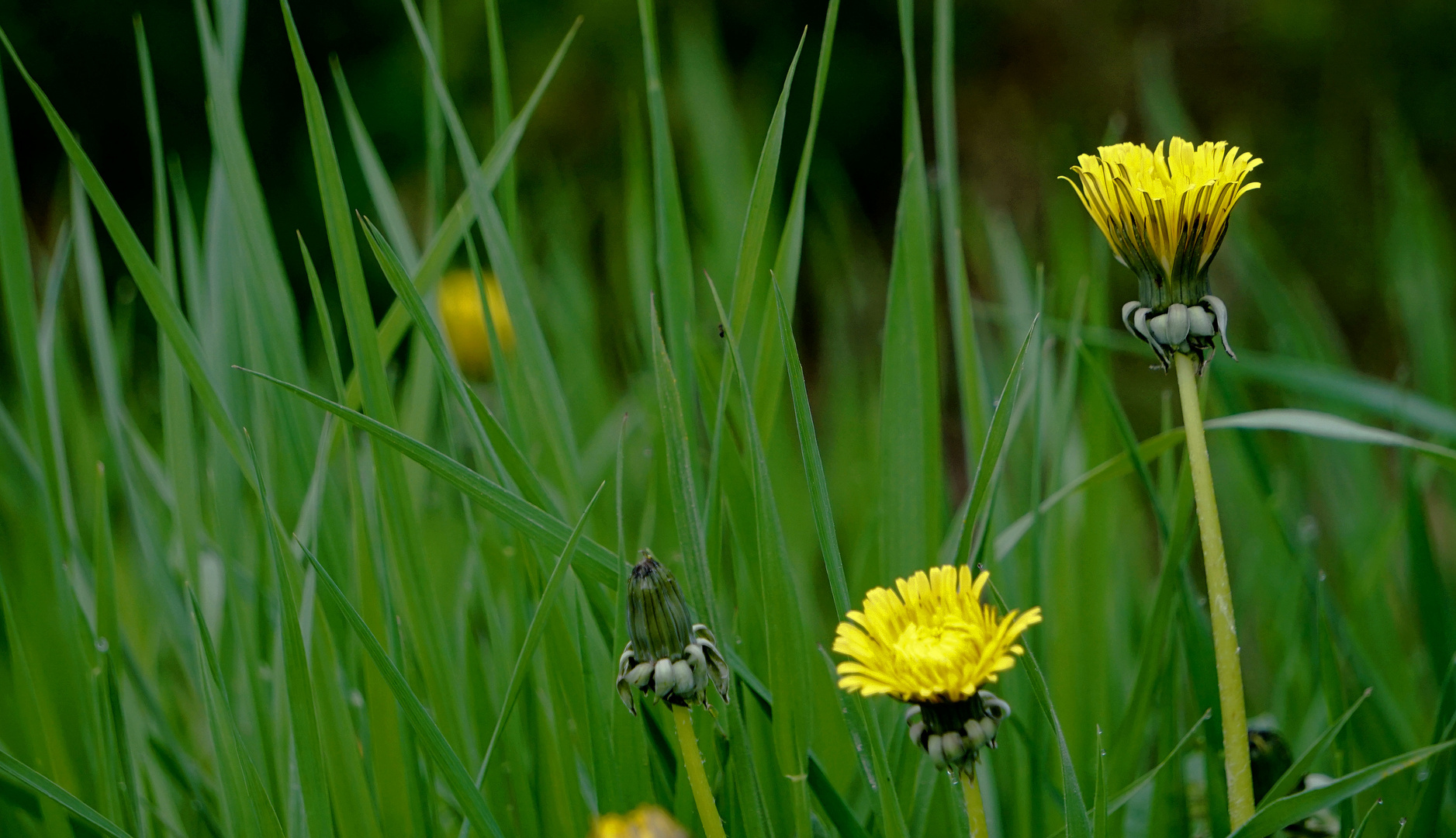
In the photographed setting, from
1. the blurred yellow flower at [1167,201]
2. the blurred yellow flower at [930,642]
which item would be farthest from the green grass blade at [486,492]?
the blurred yellow flower at [1167,201]

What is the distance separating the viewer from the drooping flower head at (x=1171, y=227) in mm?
342

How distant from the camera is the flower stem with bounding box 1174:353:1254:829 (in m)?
0.33

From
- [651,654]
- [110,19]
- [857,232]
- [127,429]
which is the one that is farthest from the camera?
[857,232]

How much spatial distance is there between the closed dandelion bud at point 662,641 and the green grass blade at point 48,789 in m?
0.22

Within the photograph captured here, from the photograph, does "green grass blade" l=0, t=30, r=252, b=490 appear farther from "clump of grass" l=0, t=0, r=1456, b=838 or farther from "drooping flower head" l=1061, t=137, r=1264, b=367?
"drooping flower head" l=1061, t=137, r=1264, b=367

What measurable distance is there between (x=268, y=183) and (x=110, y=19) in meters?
0.35

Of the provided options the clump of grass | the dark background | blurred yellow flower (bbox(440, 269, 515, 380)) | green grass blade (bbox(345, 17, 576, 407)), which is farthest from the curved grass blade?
the dark background

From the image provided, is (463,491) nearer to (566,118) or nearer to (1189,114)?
(566,118)

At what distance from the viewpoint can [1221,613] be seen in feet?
1.12

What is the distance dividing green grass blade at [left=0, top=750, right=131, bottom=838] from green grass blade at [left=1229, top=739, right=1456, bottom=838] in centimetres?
39

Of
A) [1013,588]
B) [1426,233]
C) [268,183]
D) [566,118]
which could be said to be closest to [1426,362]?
[1426,233]

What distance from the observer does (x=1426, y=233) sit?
0.93 metres

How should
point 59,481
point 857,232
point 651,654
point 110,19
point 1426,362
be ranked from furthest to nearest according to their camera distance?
point 857,232, point 110,19, point 1426,362, point 59,481, point 651,654

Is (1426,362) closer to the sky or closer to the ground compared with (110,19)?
closer to the ground
